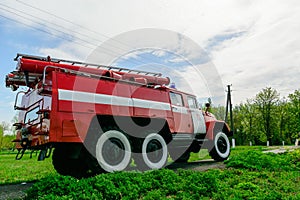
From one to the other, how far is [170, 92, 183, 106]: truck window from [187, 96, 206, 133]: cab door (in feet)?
2.09

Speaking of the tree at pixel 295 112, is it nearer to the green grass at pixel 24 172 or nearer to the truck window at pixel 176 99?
the truck window at pixel 176 99

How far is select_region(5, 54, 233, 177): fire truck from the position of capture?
6.14 m

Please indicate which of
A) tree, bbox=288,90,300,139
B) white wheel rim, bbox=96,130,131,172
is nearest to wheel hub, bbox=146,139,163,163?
white wheel rim, bbox=96,130,131,172

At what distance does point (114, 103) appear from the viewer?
712 cm

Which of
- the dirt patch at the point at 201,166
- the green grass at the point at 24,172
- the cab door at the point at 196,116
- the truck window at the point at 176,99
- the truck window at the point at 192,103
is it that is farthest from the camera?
the truck window at the point at 192,103

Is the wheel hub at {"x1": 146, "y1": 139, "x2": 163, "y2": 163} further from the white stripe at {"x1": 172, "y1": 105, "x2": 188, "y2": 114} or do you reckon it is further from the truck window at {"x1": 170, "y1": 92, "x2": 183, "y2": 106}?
the truck window at {"x1": 170, "y1": 92, "x2": 183, "y2": 106}

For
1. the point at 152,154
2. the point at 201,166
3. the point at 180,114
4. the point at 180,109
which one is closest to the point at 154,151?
the point at 152,154

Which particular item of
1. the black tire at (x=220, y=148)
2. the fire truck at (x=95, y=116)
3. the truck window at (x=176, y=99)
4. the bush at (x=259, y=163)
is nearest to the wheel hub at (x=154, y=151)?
the fire truck at (x=95, y=116)

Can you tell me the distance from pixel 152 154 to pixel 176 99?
2.49 m

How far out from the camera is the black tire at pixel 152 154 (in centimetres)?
761

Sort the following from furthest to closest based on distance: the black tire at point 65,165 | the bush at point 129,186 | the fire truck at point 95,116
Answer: the black tire at point 65,165 → the fire truck at point 95,116 → the bush at point 129,186

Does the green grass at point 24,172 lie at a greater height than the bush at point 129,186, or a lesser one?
lesser

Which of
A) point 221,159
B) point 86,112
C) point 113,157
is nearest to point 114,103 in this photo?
point 86,112

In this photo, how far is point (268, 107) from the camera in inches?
1950
